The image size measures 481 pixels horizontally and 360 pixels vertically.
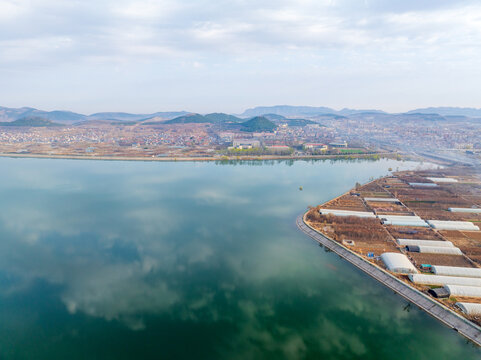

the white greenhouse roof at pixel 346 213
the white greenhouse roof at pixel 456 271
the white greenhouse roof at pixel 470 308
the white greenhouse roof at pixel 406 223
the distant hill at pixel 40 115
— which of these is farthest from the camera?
the distant hill at pixel 40 115

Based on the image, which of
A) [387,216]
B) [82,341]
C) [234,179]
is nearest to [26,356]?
[82,341]

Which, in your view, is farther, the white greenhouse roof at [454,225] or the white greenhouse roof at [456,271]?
the white greenhouse roof at [454,225]

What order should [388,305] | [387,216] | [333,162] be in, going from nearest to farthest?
[388,305] → [387,216] → [333,162]

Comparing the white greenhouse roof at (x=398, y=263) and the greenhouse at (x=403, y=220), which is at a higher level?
the greenhouse at (x=403, y=220)

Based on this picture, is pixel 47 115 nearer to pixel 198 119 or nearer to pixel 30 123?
pixel 30 123

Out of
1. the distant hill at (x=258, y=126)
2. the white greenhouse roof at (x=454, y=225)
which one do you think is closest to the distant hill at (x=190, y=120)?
the distant hill at (x=258, y=126)

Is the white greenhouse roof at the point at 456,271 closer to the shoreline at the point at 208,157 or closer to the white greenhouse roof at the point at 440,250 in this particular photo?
the white greenhouse roof at the point at 440,250

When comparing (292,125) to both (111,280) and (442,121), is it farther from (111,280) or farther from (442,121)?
(111,280)
